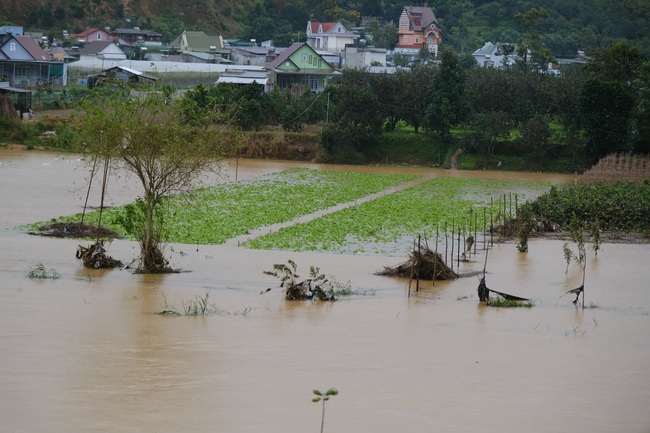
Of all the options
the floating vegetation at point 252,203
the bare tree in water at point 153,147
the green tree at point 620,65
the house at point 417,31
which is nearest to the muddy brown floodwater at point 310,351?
the bare tree in water at point 153,147

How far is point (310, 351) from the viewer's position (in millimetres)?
14852

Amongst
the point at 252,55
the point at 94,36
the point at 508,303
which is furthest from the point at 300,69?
the point at 508,303

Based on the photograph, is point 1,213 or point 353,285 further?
point 1,213

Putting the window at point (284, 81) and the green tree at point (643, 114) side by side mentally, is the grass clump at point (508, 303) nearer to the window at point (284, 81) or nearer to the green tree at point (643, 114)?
the green tree at point (643, 114)

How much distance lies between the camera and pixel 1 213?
2631cm

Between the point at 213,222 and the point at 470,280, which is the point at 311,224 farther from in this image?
the point at 470,280

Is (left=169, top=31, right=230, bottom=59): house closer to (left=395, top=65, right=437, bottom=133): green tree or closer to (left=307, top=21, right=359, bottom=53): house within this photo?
(left=307, top=21, right=359, bottom=53): house

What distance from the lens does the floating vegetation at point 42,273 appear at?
62.2 feet

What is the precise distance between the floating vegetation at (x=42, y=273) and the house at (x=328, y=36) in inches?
2537

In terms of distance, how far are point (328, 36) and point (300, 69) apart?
23.9 metres

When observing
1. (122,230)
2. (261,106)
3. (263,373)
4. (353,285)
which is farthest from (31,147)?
(263,373)

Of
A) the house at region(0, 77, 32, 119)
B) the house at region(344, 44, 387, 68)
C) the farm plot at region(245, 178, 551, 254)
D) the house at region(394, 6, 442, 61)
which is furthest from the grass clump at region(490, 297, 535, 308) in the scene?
the house at region(394, 6, 442, 61)

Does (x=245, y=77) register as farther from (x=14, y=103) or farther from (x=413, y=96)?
(x=14, y=103)

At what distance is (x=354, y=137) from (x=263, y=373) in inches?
Result: 1257
